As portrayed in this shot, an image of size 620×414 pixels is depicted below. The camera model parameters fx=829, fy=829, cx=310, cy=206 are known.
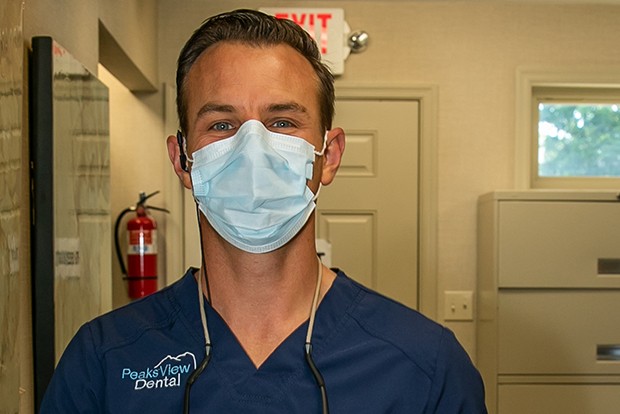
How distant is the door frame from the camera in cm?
344

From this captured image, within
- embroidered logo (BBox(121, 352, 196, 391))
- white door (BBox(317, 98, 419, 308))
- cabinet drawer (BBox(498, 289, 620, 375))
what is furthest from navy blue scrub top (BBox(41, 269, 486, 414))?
white door (BBox(317, 98, 419, 308))

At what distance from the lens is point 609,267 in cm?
309

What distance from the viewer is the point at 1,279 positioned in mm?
1377

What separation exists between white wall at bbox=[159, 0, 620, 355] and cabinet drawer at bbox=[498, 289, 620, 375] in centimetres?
38

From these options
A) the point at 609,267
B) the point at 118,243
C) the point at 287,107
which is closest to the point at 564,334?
the point at 609,267

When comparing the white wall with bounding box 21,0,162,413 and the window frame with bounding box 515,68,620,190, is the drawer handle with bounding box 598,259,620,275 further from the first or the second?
the white wall with bounding box 21,0,162,413

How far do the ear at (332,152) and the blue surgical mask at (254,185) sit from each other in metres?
0.09

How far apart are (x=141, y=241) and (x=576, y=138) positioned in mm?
1957

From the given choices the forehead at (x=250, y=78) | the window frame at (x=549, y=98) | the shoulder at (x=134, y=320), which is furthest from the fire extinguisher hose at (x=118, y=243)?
the forehead at (x=250, y=78)

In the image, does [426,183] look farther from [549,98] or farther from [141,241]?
[141,241]

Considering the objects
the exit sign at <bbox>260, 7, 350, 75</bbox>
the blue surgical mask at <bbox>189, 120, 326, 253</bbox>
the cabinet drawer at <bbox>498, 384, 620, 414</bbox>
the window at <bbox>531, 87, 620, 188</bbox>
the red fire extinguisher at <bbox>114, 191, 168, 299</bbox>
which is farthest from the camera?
the window at <bbox>531, 87, 620, 188</bbox>

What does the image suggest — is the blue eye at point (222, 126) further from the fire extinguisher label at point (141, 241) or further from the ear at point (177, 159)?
the fire extinguisher label at point (141, 241)

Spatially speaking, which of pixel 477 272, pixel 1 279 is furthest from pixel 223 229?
pixel 477 272

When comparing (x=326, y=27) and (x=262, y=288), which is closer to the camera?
(x=262, y=288)
